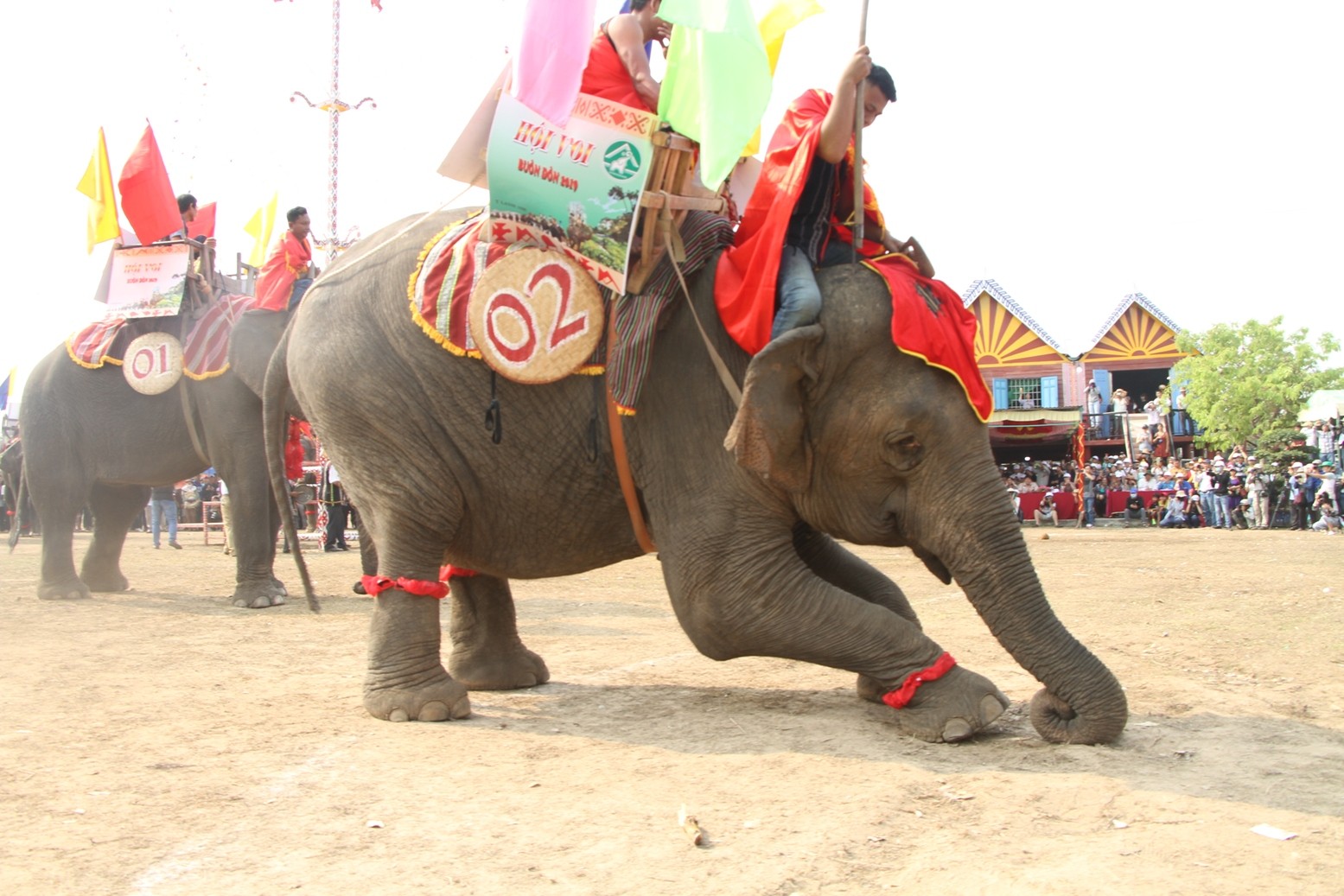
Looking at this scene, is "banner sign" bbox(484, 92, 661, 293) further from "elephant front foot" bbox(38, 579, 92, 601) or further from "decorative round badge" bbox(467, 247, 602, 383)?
"elephant front foot" bbox(38, 579, 92, 601)

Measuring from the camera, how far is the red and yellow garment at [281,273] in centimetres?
959

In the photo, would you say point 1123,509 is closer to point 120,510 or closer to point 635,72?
point 120,510

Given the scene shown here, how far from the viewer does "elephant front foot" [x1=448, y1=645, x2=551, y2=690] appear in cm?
591

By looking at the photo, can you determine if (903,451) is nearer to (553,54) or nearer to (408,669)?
(553,54)

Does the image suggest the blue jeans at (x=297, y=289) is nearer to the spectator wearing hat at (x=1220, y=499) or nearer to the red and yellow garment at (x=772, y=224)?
the red and yellow garment at (x=772, y=224)

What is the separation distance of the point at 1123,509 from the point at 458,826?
29.9 meters

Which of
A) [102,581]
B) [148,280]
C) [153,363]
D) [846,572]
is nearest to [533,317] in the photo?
[846,572]

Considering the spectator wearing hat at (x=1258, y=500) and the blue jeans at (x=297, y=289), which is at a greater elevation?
the blue jeans at (x=297, y=289)

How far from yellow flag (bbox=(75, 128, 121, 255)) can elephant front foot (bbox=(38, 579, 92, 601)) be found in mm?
3145

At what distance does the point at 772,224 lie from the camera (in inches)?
187

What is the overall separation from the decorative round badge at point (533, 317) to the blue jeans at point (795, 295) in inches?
32.6

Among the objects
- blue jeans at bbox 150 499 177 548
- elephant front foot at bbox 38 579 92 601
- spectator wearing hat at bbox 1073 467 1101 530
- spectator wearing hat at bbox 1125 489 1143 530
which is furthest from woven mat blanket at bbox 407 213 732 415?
spectator wearing hat at bbox 1125 489 1143 530

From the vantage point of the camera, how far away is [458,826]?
3.54 meters

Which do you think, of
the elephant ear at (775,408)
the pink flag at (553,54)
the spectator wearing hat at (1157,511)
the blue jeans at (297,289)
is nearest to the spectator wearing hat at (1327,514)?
the spectator wearing hat at (1157,511)
